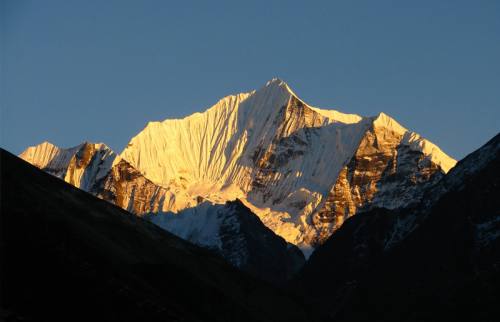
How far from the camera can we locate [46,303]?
177 metres

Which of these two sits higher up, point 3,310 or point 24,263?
point 24,263

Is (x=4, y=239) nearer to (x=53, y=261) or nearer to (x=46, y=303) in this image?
(x=53, y=261)

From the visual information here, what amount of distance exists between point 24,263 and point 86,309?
12.1 meters

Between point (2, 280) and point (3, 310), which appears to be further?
point (2, 280)

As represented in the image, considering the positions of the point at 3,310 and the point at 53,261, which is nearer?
the point at 3,310

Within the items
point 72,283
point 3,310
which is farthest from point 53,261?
point 3,310

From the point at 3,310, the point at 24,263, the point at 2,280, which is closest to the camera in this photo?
the point at 3,310

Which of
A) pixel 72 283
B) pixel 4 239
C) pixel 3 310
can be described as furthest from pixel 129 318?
pixel 3 310

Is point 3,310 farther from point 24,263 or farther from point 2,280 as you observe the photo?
point 24,263

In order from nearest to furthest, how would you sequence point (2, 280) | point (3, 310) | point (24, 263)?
point (3, 310) < point (2, 280) < point (24, 263)

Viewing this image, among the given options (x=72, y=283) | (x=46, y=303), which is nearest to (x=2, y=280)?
(x=46, y=303)

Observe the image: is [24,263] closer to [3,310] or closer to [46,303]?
[46,303]

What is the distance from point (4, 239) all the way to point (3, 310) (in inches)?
1378

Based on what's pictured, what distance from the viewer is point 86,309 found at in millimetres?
186500
